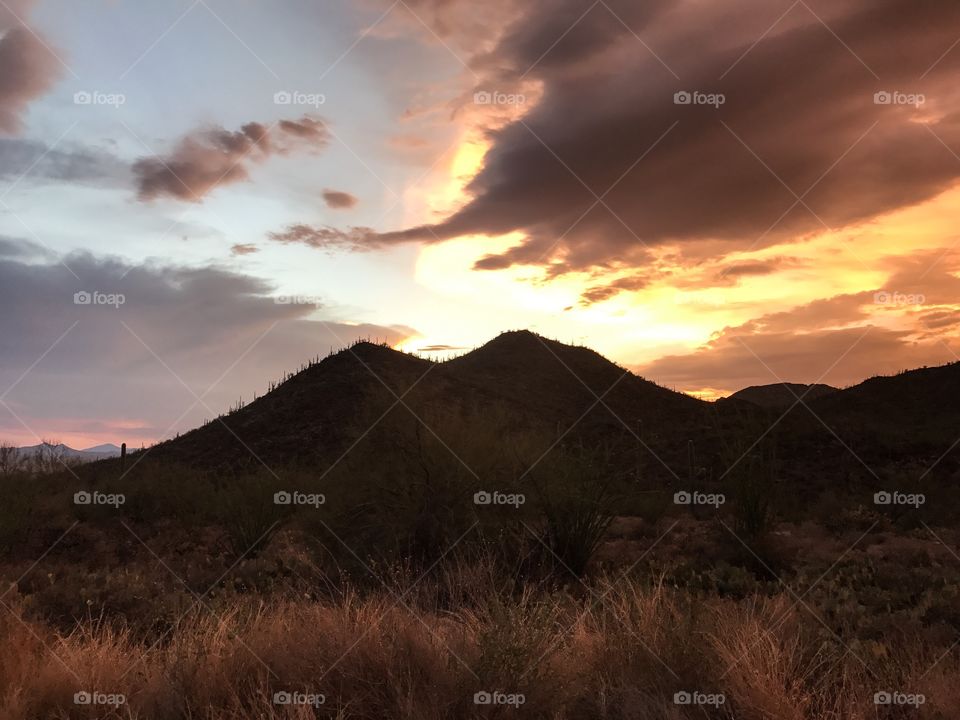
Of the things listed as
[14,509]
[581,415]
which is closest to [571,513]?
[14,509]

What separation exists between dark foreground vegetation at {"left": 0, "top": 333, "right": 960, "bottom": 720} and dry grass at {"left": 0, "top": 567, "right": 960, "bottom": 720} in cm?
3

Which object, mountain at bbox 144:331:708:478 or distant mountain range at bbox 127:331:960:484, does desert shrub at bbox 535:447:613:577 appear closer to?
distant mountain range at bbox 127:331:960:484

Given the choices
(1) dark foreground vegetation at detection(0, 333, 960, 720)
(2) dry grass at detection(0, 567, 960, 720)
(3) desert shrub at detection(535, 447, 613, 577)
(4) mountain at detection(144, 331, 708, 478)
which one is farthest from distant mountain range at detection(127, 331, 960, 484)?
(2) dry grass at detection(0, 567, 960, 720)

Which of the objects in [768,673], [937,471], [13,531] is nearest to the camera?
[768,673]

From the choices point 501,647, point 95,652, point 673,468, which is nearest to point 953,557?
point 501,647

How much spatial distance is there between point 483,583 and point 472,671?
3.47 m

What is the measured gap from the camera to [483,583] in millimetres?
→ 9391

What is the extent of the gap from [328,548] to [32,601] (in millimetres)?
4732

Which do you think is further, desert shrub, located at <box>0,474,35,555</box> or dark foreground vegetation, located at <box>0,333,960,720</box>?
desert shrub, located at <box>0,474,35,555</box>

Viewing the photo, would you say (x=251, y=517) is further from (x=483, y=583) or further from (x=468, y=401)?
(x=468, y=401)

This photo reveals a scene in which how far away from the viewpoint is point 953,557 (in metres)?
14.2

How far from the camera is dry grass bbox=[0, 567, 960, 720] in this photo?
18.7 feet

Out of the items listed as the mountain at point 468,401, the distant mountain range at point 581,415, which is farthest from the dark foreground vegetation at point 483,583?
the mountain at point 468,401

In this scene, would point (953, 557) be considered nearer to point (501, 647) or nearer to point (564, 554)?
point (564, 554)
